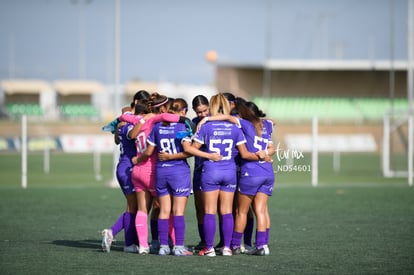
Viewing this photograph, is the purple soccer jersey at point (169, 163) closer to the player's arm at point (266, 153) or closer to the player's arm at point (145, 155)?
the player's arm at point (145, 155)

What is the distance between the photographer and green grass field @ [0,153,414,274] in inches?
418

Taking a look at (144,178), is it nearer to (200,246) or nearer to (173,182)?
(173,182)

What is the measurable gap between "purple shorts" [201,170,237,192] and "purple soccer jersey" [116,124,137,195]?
1.09 m

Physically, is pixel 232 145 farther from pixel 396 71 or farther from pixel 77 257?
pixel 396 71

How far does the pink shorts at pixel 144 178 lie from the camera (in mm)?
11781

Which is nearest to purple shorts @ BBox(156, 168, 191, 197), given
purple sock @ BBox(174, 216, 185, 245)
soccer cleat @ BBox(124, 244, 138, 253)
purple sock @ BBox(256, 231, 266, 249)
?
purple sock @ BBox(174, 216, 185, 245)

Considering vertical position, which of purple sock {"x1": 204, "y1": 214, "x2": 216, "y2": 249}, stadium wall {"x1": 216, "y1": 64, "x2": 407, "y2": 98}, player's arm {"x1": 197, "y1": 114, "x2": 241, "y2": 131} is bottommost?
purple sock {"x1": 204, "y1": 214, "x2": 216, "y2": 249}

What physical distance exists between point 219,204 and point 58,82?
77.1 metres

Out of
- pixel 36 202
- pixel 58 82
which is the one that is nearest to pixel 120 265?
pixel 36 202

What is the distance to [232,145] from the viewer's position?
456 inches

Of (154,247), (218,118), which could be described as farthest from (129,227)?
(218,118)

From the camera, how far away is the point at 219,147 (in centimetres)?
1153

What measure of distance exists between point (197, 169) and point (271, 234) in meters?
2.72

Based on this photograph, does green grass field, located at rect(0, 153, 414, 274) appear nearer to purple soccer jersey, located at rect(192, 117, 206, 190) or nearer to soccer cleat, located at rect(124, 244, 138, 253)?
soccer cleat, located at rect(124, 244, 138, 253)
